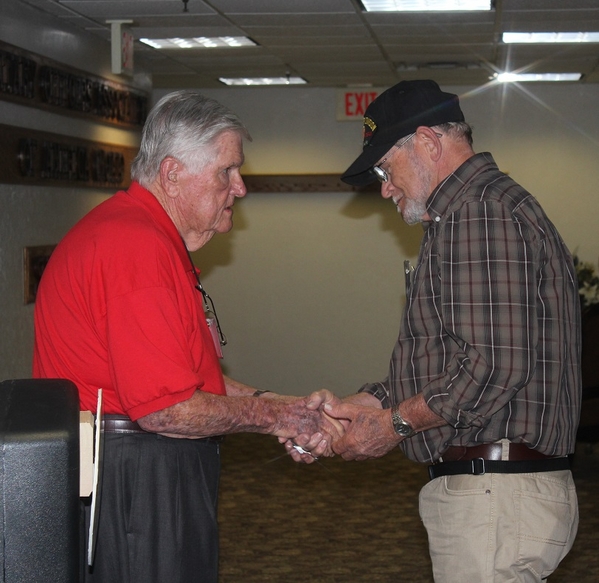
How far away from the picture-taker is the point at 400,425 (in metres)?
2.03

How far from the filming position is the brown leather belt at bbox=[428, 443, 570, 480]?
1.96 metres

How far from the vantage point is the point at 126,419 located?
1.94 meters

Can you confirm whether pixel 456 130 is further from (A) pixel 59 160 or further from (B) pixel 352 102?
(B) pixel 352 102

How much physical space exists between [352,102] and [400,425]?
257 inches

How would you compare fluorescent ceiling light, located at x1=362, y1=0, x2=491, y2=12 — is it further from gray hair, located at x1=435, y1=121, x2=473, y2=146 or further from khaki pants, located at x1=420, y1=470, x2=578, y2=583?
khaki pants, located at x1=420, y1=470, x2=578, y2=583

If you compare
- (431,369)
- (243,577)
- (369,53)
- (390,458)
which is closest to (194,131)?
(431,369)

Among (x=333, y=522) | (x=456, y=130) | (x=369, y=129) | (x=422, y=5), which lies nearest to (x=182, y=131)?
(x=369, y=129)

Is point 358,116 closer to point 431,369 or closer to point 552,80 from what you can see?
point 552,80

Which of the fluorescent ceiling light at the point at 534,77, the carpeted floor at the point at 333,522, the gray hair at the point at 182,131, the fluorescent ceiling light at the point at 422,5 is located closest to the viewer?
the gray hair at the point at 182,131

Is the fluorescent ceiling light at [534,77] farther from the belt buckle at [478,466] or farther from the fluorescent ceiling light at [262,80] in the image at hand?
the belt buckle at [478,466]

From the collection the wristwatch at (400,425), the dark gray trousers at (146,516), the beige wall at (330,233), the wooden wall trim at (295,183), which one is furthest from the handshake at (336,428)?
the wooden wall trim at (295,183)

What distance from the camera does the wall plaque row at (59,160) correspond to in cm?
461

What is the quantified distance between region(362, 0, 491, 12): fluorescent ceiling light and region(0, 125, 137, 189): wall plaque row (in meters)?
1.94

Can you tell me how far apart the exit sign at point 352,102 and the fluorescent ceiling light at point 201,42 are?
2324 mm
